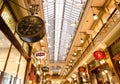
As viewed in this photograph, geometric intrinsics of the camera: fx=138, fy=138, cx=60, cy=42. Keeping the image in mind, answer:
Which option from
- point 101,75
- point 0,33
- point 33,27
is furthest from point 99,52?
point 0,33

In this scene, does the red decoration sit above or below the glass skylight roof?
below

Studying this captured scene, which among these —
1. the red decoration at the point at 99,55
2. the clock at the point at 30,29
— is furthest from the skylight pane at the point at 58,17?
the clock at the point at 30,29

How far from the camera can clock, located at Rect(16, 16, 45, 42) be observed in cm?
457

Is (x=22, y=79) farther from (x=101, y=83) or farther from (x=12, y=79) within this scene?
(x=101, y=83)

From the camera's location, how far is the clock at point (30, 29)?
15.0 ft

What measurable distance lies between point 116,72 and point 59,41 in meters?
8.26

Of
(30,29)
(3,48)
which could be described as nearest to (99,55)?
(30,29)

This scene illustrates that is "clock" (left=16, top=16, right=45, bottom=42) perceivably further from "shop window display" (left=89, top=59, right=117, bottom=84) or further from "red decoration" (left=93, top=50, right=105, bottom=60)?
"shop window display" (left=89, top=59, right=117, bottom=84)

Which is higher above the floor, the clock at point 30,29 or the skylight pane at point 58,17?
the skylight pane at point 58,17

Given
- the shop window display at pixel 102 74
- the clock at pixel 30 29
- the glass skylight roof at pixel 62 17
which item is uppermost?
the glass skylight roof at pixel 62 17

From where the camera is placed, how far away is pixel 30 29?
15.4ft

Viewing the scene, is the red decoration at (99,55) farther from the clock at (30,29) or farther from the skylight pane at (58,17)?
the clock at (30,29)

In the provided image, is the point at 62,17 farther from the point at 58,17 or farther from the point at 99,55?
the point at 99,55

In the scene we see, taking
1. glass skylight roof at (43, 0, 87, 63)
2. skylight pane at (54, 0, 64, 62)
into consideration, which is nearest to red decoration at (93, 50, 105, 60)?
glass skylight roof at (43, 0, 87, 63)
